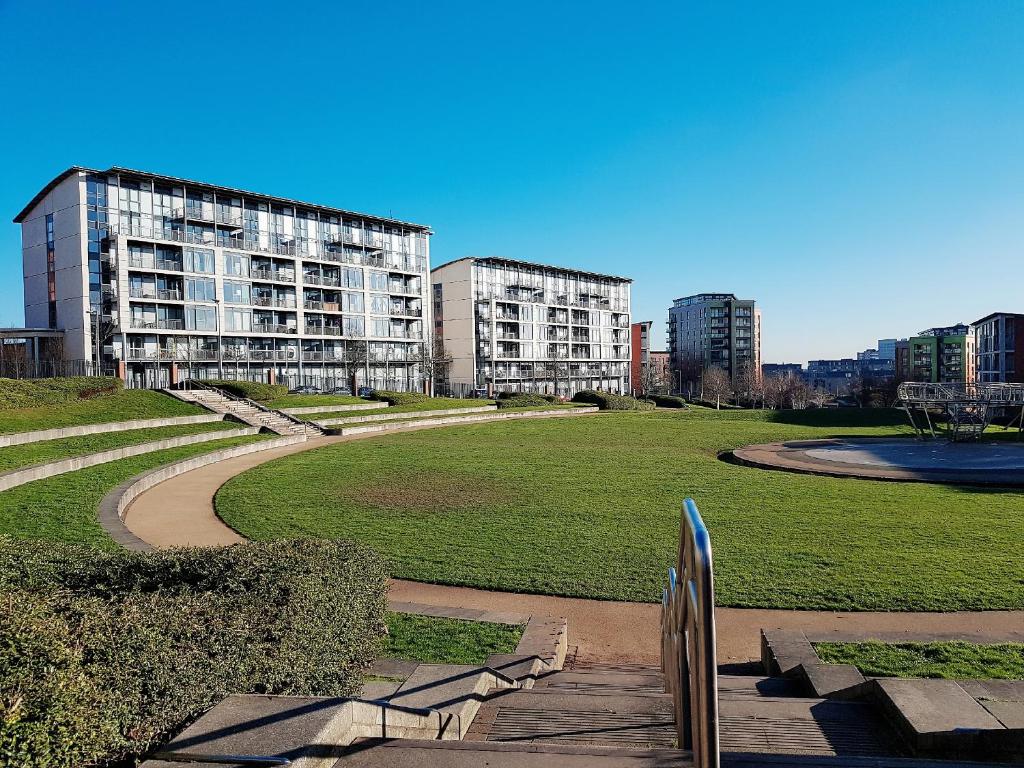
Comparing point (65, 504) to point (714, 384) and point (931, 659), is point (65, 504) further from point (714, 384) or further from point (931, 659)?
point (714, 384)

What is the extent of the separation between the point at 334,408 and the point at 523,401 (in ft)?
58.2

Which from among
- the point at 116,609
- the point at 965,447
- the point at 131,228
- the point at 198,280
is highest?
the point at 131,228

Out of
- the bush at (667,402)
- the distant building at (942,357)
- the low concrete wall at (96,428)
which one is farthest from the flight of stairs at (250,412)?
the distant building at (942,357)

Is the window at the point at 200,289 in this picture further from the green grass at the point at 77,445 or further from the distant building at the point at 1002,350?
the distant building at the point at 1002,350

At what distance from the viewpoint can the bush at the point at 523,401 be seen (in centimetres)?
5394

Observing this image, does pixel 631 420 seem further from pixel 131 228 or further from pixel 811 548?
pixel 131 228

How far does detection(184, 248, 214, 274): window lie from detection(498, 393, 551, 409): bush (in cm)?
2530

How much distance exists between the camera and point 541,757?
11.9 ft

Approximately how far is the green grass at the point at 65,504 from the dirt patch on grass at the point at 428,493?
579 centimetres

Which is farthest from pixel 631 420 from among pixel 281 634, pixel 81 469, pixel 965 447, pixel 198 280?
pixel 281 634

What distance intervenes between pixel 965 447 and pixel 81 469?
104ft

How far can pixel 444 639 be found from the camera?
7.93 m

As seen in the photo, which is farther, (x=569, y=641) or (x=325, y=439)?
(x=325, y=439)

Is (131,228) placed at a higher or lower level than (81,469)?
higher
